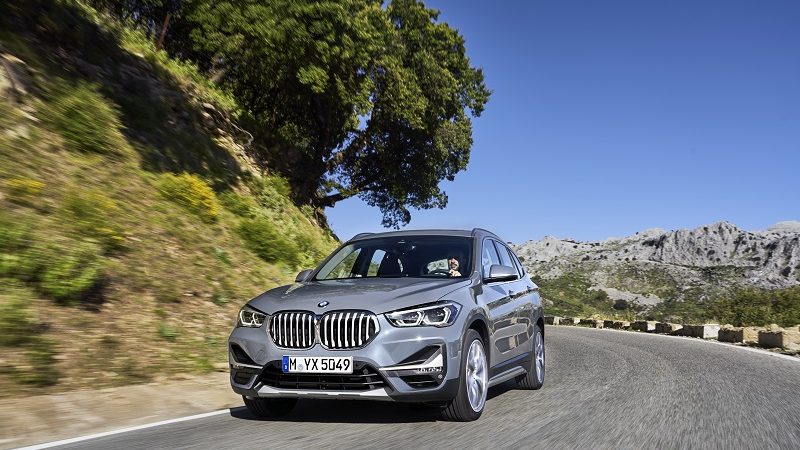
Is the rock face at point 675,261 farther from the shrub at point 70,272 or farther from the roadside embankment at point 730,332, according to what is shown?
the shrub at point 70,272

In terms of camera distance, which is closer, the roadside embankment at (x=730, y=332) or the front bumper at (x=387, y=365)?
the front bumper at (x=387, y=365)

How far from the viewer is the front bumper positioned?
5.74 meters

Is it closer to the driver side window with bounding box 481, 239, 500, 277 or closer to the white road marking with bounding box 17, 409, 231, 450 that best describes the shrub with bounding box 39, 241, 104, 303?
the white road marking with bounding box 17, 409, 231, 450

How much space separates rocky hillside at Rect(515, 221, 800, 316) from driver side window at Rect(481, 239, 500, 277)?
3623 inches

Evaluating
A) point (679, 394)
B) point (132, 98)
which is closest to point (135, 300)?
point (679, 394)

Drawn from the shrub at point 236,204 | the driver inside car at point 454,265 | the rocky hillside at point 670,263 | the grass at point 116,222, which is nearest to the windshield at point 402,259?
the driver inside car at point 454,265

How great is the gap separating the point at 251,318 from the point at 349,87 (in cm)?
1811

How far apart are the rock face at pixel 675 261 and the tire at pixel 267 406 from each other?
100 metres

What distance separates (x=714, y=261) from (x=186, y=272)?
133m

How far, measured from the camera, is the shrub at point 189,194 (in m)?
15.8

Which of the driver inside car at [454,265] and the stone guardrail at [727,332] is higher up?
the driver inside car at [454,265]

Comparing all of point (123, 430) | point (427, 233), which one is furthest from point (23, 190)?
point (427, 233)

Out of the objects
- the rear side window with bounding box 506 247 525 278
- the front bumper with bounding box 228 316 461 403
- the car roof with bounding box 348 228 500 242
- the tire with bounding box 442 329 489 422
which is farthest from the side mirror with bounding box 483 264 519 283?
the rear side window with bounding box 506 247 525 278

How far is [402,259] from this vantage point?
7.56 m
